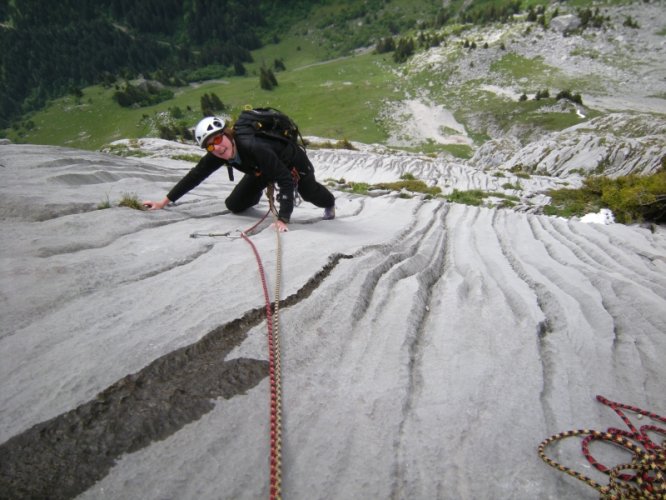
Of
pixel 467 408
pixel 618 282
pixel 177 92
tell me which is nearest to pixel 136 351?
pixel 467 408

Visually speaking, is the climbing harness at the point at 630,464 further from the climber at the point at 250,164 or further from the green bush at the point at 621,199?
the green bush at the point at 621,199

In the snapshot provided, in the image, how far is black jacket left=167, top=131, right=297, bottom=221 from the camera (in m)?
5.01

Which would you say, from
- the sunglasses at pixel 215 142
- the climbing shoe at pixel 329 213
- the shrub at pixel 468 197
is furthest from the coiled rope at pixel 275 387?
the shrub at pixel 468 197

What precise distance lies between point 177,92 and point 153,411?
3914 inches

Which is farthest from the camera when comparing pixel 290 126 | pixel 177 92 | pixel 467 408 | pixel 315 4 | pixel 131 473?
pixel 315 4

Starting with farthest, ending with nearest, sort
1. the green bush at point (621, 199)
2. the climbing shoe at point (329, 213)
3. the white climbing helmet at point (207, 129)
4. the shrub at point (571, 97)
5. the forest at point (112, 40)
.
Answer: the forest at point (112, 40) < the shrub at point (571, 97) < the green bush at point (621, 199) < the climbing shoe at point (329, 213) < the white climbing helmet at point (207, 129)

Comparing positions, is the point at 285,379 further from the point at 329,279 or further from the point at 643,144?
the point at 643,144

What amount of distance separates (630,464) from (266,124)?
5445 millimetres

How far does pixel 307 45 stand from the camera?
110 metres

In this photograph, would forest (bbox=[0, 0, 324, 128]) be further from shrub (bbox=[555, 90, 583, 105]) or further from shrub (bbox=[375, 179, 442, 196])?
shrub (bbox=[375, 179, 442, 196])

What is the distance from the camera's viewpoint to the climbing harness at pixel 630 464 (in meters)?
2.00

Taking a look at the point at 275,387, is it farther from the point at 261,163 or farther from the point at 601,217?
the point at 601,217

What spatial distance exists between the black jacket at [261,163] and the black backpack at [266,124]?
3.3 inches

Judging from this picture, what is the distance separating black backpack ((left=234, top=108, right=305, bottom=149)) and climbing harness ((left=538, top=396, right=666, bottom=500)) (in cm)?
485
